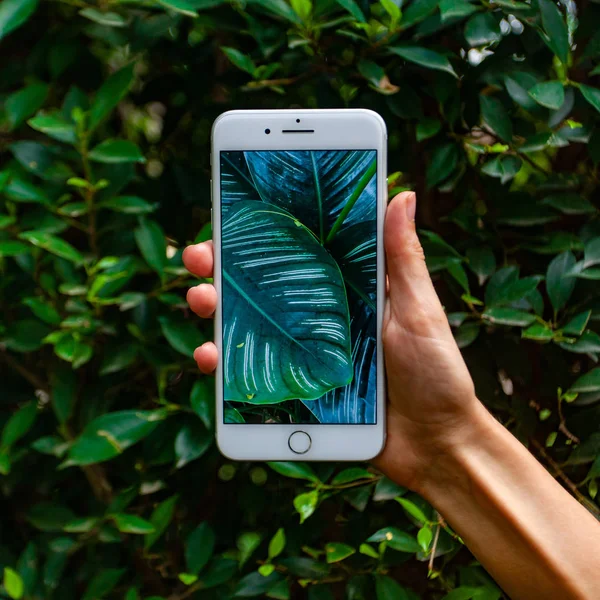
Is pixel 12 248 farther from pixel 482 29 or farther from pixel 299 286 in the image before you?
pixel 482 29

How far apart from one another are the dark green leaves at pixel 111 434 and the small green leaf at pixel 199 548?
16 centimetres

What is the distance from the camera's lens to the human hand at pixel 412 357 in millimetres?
862

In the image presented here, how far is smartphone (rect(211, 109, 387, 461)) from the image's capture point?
88 cm

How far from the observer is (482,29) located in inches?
34.2

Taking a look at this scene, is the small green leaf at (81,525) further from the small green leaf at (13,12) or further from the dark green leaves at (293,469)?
the small green leaf at (13,12)

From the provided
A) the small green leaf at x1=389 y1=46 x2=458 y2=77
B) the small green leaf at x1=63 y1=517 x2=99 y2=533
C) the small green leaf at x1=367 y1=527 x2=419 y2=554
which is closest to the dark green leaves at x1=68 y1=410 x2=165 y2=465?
the small green leaf at x1=63 y1=517 x2=99 y2=533

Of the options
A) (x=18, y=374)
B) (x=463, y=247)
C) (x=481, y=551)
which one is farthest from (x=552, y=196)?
(x=18, y=374)

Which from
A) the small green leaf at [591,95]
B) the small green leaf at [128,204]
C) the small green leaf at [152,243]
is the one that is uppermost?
the small green leaf at [591,95]

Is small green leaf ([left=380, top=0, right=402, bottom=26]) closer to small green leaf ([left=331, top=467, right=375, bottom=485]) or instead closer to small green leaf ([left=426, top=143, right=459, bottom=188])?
small green leaf ([left=426, top=143, right=459, bottom=188])

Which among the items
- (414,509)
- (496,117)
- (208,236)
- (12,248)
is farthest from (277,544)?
(496,117)

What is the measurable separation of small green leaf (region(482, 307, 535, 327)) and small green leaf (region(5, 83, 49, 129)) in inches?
25.2

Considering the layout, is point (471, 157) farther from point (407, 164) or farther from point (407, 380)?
point (407, 380)

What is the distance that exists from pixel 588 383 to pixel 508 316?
0.12 metres

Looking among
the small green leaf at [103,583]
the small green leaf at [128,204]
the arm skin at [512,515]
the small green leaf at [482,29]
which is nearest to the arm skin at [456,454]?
the arm skin at [512,515]
